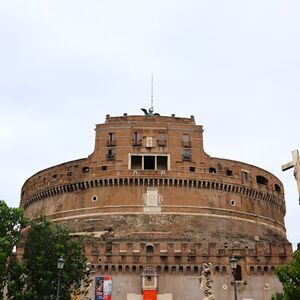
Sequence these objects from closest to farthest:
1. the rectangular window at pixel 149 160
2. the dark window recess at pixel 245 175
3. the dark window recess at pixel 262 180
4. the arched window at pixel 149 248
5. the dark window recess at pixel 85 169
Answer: the arched window at pixel 149 248 → the rectangular window at pixel 149 160 → the dark window recess at pixel 85 169 → the dark window recess at pixel 245 175 → the dark window recess at pixel 262 180

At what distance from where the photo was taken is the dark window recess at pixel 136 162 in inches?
1917

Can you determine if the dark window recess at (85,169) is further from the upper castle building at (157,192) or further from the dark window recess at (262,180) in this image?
the dark window recess at (262,180)

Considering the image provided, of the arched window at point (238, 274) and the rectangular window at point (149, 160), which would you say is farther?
the rectangular window at point (149, 160)

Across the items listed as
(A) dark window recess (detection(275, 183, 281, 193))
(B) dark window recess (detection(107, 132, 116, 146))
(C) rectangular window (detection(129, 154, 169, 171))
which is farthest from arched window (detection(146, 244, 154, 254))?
(A) dark window recess (detection(275, 183, 281, 193))

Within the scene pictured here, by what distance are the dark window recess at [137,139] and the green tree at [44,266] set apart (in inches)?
730

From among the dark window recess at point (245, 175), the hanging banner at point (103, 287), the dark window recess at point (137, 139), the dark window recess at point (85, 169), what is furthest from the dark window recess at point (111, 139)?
the hanging banner at point (103, 287)

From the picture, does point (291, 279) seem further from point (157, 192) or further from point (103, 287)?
point (157, 192)

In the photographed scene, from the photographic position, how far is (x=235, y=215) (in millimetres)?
49156

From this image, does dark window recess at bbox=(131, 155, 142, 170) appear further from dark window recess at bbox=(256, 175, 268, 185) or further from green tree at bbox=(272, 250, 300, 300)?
green tree at bbox=(272, 250, 300, 300)

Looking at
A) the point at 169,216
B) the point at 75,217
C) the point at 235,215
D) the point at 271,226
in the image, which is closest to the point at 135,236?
the point at 169,216

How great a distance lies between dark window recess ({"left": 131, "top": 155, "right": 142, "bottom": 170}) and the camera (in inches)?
1917

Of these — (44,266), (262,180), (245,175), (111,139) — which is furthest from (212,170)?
(44,266)

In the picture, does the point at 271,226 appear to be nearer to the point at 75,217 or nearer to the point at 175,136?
the point at 175,136

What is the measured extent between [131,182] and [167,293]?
13.1 m
